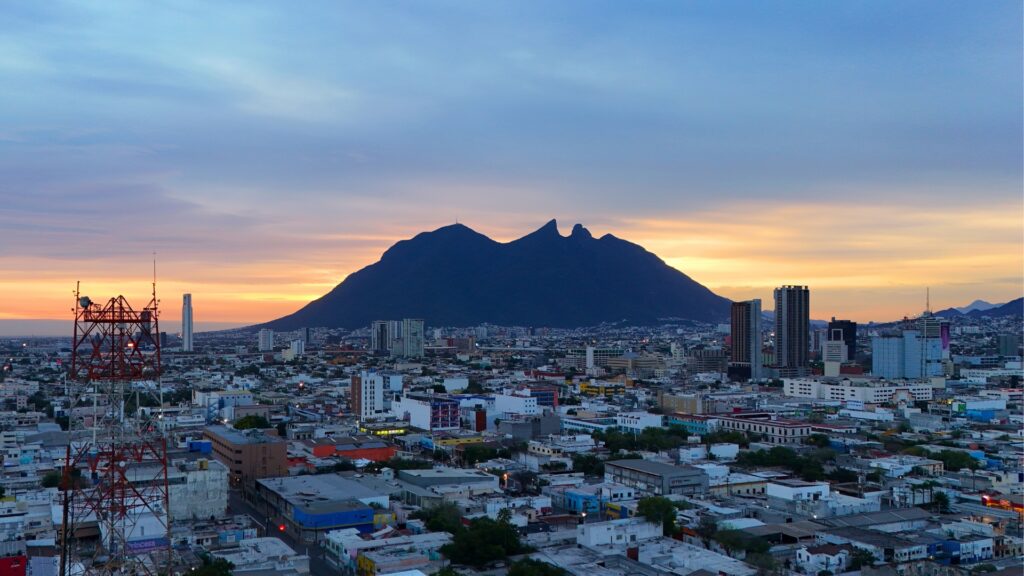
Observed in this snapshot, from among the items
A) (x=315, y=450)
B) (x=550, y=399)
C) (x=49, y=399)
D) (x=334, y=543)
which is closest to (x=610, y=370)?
(x=550, y=399)

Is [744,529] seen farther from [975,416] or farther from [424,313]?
[424,313]

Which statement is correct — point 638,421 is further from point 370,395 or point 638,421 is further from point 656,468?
point 370,395

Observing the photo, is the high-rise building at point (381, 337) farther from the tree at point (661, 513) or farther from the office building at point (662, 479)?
the tree at point (661, 513)

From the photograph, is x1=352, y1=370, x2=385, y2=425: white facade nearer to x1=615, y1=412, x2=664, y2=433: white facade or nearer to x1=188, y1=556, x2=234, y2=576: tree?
x1=615, y1=412, x2=664, y2=433: white facade

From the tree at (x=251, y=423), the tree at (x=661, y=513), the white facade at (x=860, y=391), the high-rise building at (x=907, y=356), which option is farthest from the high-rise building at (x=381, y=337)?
the tree at (x=661, y=513)

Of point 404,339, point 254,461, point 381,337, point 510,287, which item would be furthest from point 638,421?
point 510,287

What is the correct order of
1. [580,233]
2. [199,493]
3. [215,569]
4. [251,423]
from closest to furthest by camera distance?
[215,569], [199,493], [251,423], [580,233]

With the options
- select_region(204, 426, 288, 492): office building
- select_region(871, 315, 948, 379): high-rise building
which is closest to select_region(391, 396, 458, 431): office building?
select_region(204, 426, 288, 492): office building
